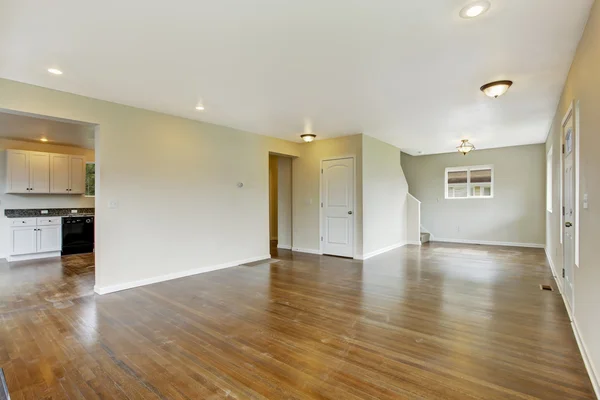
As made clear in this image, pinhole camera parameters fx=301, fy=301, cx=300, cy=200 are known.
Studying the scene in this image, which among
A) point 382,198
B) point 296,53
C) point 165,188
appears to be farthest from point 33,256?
point 382,198

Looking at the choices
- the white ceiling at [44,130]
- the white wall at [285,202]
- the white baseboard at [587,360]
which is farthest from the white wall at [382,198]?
the white ceiling at [44,130]

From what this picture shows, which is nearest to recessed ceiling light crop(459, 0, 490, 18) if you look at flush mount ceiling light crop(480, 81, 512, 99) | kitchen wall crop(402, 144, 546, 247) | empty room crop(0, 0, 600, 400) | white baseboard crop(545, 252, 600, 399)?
empty room crop(0, 0, 600, 400)

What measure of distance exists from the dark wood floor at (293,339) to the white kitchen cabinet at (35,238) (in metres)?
2.39

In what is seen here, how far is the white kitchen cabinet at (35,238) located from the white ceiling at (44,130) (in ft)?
5.80

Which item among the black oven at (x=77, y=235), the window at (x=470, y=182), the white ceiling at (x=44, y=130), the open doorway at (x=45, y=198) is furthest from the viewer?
the window at (x=470, y=182)

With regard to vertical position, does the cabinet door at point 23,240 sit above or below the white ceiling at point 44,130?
below

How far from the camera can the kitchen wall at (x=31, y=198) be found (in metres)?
6.30

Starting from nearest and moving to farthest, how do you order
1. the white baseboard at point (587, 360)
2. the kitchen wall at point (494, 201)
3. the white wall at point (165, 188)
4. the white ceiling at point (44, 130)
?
the white baseboard at point (587, 360) < the white wall at point (165, 188) < the white ceiling at point (44, 130) < the kitchen wall at point (494, 201)

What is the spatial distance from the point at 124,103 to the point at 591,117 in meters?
5.06

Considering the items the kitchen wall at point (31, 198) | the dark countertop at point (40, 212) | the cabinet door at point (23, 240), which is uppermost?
the kitchen wall at point (31, 198)

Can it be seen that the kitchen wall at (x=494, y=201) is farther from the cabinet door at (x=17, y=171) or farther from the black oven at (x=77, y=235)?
the cabinet door at (x=17, y=171)

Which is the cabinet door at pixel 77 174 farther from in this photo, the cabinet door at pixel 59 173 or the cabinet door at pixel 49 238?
the cabinet door at pixel 49 238

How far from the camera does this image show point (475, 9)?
85.0 inches

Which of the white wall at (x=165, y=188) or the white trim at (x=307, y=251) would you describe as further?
the white trim at (x=307, y=251)
